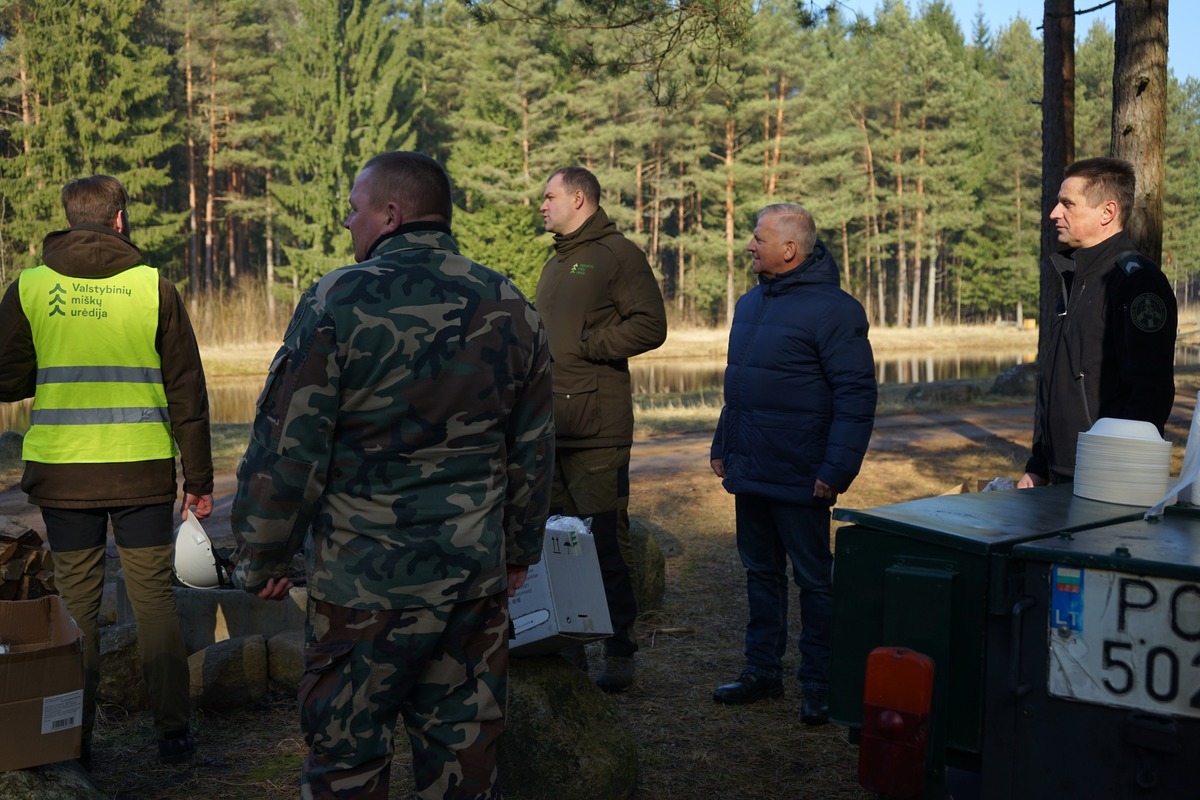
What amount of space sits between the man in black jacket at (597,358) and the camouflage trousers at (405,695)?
6.27 ft

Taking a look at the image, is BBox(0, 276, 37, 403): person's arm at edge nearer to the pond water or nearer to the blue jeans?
the blue jeans

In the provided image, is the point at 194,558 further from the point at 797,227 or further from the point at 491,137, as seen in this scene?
the point at 491,137

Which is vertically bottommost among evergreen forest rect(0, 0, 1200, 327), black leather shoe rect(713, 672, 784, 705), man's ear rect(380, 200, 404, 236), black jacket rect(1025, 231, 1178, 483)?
black leather shoe rect(713, 672, 784, 705)

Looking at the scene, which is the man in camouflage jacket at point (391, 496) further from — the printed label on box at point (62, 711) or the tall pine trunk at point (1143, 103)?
the tall pine trunk at point (1143, 103)

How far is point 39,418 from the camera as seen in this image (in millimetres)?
3867

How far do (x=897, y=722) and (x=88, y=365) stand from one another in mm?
2890

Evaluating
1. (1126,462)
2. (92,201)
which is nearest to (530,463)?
(1126,462)

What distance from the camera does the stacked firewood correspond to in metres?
4.82

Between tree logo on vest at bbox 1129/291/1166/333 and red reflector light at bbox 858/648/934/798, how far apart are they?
6.55 feet

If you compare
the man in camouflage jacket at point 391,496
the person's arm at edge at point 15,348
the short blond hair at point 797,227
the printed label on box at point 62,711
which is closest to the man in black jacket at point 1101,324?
the short blond hair at point 797,227

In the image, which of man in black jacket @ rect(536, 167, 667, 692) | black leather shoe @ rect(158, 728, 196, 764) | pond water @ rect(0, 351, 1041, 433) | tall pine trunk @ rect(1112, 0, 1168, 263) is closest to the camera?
black leather shoe @ rect(158, 728, 196, 764)

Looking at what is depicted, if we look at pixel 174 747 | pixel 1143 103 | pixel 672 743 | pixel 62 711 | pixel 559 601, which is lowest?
pixel 672 743

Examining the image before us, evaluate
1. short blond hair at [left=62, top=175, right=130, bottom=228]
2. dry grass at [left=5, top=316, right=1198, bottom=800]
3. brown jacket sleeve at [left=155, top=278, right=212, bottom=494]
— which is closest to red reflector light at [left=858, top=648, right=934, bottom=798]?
dry grass at [left=5, top=316, right=1198, bottom=800]

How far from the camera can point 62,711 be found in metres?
3.35
